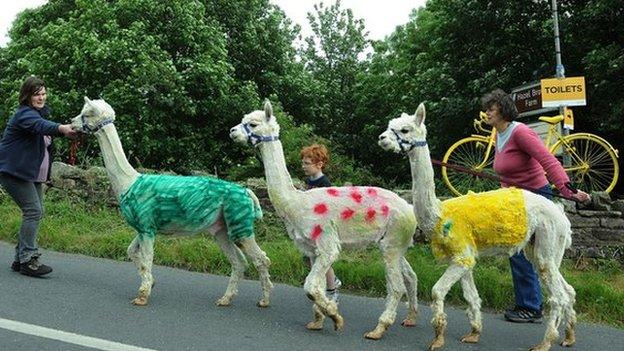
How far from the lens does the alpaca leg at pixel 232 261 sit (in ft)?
21.8

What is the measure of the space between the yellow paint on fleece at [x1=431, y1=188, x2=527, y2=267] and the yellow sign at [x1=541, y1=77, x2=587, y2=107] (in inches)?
197

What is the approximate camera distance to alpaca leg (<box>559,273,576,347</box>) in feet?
17.7

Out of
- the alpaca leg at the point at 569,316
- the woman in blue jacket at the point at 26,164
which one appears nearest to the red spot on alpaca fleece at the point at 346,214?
the alpaca leg at the point at 569,316

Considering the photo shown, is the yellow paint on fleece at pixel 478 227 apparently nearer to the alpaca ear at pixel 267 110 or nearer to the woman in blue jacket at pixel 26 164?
the alpaca ear at pixel 267 110

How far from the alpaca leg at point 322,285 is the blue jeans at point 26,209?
335 cm

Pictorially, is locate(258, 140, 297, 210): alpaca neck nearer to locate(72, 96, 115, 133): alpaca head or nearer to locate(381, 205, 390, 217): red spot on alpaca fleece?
locate(381, 205, 390, 217): red spot on alpaca fleece

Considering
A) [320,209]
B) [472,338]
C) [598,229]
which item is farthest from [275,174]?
[598,229]

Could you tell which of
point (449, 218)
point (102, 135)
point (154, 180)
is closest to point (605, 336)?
point (449, 218)

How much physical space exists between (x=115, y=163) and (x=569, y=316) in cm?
427

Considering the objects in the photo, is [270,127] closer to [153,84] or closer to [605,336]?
[605,336]

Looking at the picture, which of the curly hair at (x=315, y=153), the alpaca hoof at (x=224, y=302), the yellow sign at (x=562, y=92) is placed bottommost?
the alpaca hoof at (x=224, y=302)

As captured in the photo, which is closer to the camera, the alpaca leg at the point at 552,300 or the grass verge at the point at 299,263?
the alpaca leg at the point at 552,300

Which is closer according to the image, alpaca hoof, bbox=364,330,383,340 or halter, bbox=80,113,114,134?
alpaca hoof, bbox=364,330,383,340

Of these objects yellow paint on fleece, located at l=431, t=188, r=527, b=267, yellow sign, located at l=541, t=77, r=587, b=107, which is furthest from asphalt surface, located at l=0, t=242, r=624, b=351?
yellow sign, located at l=541, t=77, r=587, b=107
